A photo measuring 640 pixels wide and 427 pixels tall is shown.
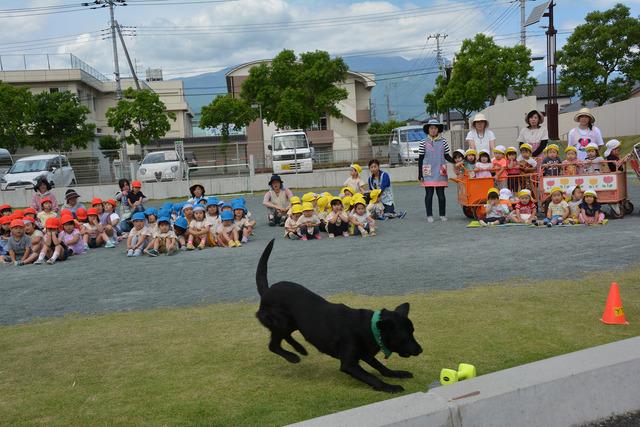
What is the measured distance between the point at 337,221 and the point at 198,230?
260 cm

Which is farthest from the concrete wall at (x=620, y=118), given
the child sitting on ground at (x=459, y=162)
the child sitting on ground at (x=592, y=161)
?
the child sitting on ground at (x=459, y=162)

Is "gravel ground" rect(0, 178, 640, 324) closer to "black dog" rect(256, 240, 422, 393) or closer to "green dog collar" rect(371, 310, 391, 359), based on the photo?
"black dog" rect(256, 240, 422, 393)

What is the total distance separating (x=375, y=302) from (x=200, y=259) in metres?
4.45

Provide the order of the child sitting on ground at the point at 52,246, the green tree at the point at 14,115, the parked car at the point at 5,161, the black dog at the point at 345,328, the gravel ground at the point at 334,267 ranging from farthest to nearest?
the green tree at the point at 14,115, the parked car at the point at 5,161, the child sitting on ground at the point at 52,246, the gravel ground at the point at 334,267, the black dog at the point at 345,328

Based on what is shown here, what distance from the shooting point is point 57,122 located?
130 feet

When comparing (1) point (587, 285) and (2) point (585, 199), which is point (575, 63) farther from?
(1) point (587, 285)

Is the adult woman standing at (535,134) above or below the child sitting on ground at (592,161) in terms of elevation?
above

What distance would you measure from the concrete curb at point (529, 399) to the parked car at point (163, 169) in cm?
2149

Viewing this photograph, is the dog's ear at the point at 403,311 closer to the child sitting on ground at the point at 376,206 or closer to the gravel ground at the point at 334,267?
the gravel ground at the point at 334,267

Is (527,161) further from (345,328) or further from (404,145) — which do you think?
(404,145)

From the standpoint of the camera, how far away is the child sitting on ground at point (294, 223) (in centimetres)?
1128

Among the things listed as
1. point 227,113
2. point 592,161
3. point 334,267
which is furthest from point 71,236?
point 227,113

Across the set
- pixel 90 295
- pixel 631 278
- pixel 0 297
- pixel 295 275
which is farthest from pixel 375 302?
pixel 0 297

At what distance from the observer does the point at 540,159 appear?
459 inches
